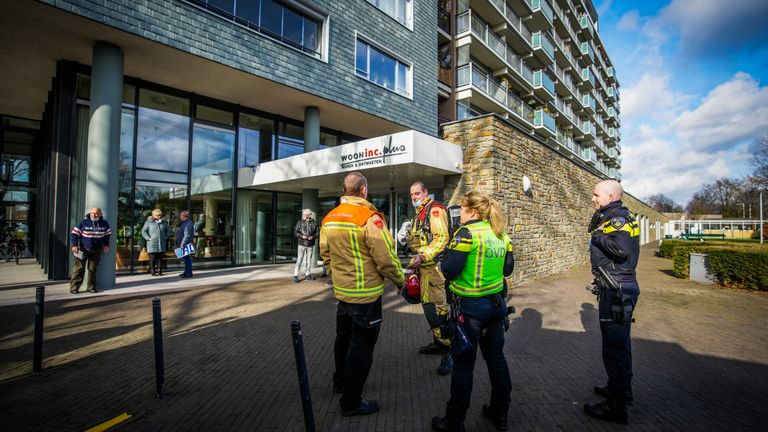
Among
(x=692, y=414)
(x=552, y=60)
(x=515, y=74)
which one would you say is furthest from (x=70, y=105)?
(x=552, y=60)

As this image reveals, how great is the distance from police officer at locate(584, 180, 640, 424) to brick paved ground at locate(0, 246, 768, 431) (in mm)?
207

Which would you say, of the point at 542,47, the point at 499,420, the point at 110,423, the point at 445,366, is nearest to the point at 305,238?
the point at 445,366

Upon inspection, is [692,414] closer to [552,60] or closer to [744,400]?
[744,400]

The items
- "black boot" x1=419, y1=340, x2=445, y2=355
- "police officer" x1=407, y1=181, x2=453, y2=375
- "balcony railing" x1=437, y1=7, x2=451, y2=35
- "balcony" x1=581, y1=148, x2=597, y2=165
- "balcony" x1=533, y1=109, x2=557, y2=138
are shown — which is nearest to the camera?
"police officer" x1=407, y1=181, x2=453, y2=375

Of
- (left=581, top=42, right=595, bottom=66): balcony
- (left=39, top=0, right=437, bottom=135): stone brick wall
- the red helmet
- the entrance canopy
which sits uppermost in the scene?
(left=581, top=42, right=595, bottom=66): balcony

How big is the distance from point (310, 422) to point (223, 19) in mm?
10470

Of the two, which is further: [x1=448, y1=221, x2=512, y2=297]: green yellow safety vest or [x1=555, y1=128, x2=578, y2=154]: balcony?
[x1=555, y1=128, x2=578, y2=154]: balcony

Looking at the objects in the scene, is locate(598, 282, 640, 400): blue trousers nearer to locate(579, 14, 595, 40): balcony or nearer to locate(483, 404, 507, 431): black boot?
locate(483, 404, 507, 431): black boot

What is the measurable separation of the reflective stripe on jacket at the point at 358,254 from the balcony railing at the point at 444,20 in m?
19.1

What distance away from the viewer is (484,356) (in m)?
2.57

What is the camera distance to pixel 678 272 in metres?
10.6

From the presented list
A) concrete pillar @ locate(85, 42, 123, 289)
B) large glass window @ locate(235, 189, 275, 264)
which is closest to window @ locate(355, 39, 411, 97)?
large glass window @ locate(235, 189, 275, 264)

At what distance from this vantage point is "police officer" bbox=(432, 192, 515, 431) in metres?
2.45

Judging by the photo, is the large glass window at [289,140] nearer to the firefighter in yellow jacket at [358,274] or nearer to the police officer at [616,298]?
the firefighter in yellow jacket at [358,274]
